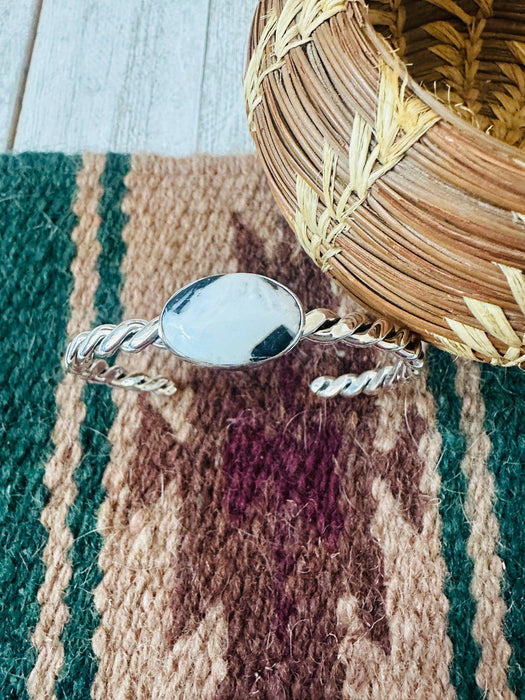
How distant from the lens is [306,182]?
1.00 ft

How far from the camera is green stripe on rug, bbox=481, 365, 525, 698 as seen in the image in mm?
364

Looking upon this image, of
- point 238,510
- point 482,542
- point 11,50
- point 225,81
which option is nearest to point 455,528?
point 482,542

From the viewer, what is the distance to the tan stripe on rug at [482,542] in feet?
1.18

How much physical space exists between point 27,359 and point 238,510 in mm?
166

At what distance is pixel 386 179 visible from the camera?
272mm

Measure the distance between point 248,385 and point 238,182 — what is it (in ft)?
0.49

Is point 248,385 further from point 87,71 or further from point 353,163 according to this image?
point 87,71

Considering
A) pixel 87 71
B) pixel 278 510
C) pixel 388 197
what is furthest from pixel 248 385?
pixel 87 71

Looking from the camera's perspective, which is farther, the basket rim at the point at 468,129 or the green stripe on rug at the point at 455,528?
the green stripe on rug at the point at 455,528

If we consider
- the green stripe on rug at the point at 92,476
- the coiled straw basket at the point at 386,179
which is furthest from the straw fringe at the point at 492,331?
the green stripe on rug at the point at 92,476

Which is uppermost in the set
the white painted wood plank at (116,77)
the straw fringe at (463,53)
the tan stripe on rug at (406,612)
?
the straw fringe at (463,53)

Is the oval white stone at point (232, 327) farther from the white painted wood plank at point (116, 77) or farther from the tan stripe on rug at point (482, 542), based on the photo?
the white painted wood plank at point (116, 77)

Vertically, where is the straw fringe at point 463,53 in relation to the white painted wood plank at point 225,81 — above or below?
above

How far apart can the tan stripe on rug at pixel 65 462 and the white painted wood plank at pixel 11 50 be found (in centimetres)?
12
